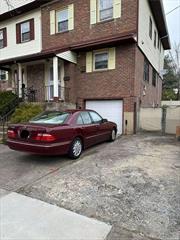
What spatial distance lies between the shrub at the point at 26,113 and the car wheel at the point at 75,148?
14.3ft

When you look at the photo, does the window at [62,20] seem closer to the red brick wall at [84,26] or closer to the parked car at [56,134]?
the red brick wall at [84,26]

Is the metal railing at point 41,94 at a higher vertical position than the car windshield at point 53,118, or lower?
higher

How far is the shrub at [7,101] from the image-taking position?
12.3 m

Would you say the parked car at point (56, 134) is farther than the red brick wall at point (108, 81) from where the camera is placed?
No

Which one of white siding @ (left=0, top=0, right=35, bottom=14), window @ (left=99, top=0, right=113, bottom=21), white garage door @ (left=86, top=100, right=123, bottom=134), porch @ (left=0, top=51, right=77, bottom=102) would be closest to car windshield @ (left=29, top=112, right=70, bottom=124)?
porch @ (left=0, top=51, right=77, bottom=102)

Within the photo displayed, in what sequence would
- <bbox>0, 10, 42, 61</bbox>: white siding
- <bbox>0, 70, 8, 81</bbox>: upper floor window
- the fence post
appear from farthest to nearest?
<bbox>0, 70, 8, 81</bbox>: upper floor window < <bbox>0, 10, 42, 61</bbox>: white siding < the fence post

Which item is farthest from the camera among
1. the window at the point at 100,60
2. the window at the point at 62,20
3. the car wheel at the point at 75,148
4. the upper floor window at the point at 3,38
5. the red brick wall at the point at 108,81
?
the upper floor window at the point at 3,38

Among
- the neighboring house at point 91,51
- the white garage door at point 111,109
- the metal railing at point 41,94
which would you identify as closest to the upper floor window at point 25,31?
the neighboring house at point 91,51

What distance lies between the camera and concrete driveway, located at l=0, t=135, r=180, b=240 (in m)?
3.19

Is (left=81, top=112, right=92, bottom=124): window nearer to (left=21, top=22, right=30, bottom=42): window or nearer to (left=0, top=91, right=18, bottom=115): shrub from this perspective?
(left=0, top=91, right=18, bottom=115): shrub

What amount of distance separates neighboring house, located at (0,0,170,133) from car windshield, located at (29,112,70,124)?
5112 millimetres

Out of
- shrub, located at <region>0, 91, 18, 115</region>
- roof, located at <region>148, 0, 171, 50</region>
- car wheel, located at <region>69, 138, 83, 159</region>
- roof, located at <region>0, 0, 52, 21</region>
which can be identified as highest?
roof, located at <region>0, 0, 52, 21</region>

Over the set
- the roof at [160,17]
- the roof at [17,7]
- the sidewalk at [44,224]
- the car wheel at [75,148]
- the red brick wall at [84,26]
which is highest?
the roof at [17,7]

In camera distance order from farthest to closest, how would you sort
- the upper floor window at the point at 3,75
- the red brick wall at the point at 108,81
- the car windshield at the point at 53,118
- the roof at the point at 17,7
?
the upper floor window at the point at 3,75 < the roof at the point at 17,7 < the red brick wall at the point at 108,81 < the car windshield at the point at 53,118
